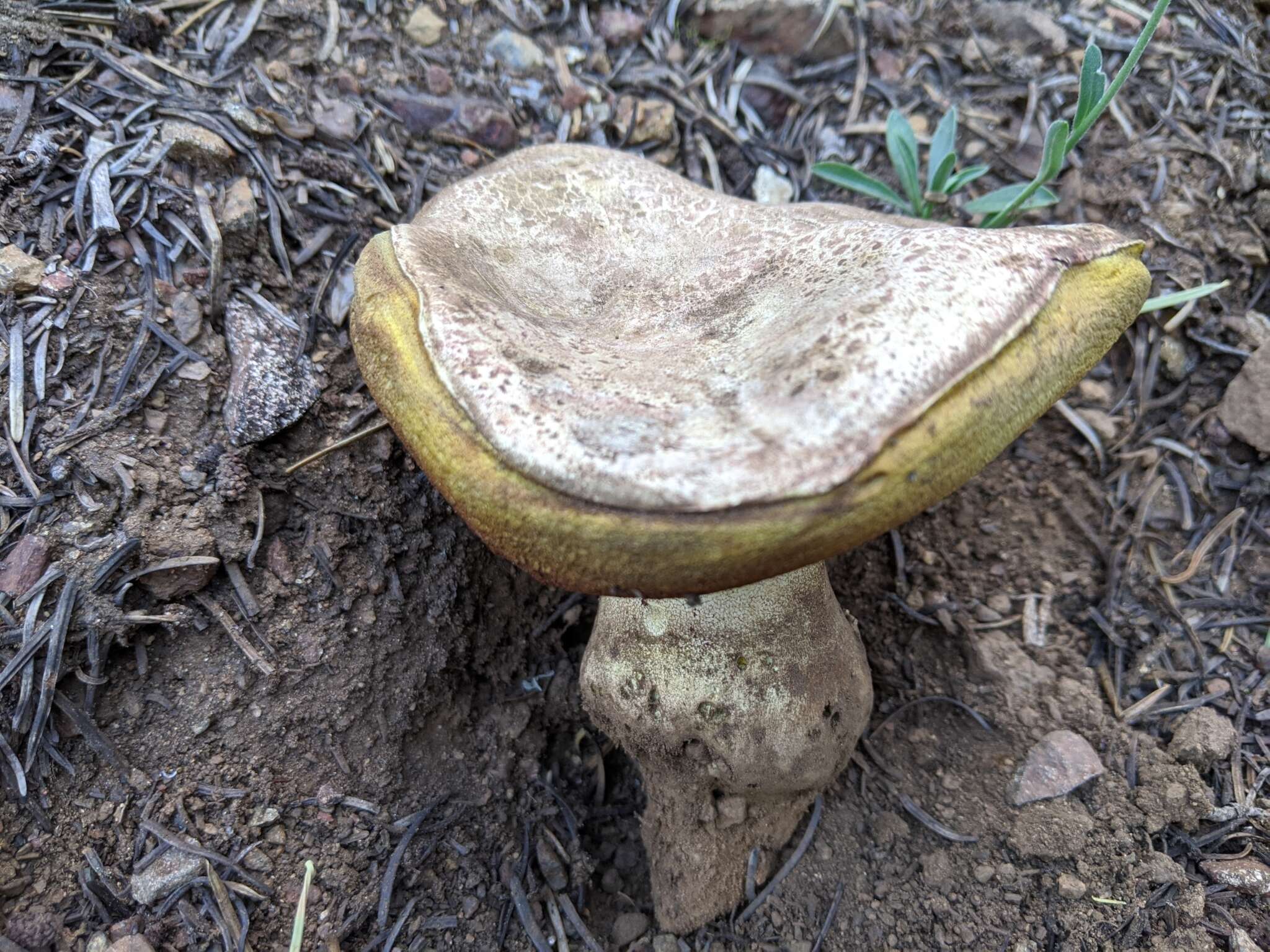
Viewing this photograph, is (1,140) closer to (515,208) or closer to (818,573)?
(515,208)

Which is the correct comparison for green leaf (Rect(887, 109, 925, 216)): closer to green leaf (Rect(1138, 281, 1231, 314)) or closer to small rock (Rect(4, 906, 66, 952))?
green leaf (Rect(1138, 281, 1231, 314))

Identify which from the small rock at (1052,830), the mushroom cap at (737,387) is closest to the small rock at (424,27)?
the mushroom cap at (737,387)

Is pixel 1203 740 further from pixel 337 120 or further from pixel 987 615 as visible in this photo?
pixel 337 120

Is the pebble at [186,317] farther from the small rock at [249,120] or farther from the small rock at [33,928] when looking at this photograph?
the small rock at [33,928]

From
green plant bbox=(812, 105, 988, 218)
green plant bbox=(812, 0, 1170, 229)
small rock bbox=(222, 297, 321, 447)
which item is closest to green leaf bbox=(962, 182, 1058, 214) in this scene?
green plant bbox=(812, 0, 1170, 229)

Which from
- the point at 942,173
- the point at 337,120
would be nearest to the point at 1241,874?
the point at 942,173

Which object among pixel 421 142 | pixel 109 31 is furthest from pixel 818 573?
pixel 109 31
